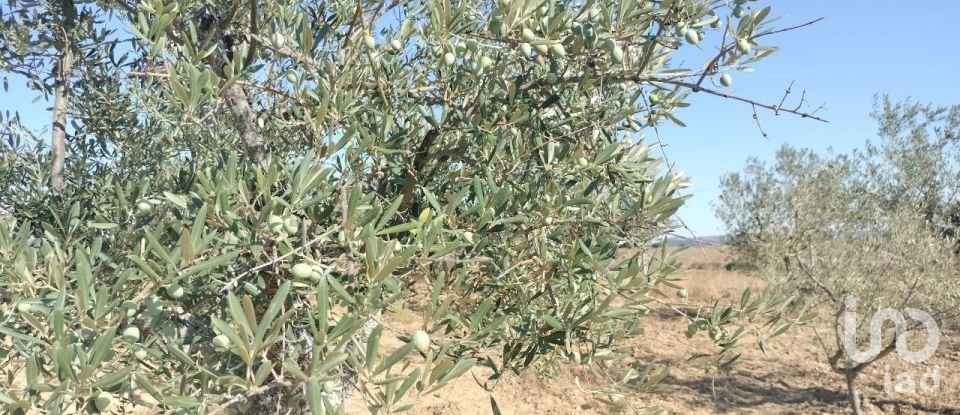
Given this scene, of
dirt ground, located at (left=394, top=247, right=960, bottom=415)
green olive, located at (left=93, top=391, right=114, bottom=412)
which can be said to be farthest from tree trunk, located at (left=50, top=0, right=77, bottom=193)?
dirt ground, located at (left=394, top=247, right=960, bottom=415)

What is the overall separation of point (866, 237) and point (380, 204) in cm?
764

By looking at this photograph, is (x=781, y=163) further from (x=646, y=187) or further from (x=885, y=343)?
(x=646, y=187)

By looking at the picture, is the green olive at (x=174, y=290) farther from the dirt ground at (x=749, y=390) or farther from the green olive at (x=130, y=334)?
the dirt ground at (x=749, y=390)

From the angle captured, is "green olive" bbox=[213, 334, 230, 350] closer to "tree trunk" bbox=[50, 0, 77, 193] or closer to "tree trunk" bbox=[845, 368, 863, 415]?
"tree trunk" bbox=[50, 0, 77, 193]

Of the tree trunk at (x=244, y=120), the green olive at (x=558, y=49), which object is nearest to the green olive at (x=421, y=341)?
the green olive at (x=558, y=49)

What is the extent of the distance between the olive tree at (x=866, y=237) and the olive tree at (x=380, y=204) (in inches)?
112

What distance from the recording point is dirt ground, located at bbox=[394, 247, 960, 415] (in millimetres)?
7121

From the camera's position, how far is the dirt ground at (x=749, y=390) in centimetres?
712

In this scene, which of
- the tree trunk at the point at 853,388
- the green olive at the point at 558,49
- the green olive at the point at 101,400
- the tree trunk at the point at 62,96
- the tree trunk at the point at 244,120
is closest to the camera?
the green olive at the point at 101,400

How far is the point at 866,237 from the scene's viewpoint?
7.37m

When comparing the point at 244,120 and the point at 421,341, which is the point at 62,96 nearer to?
the point at 244,120

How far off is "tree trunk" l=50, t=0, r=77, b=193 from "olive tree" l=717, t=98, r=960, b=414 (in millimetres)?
4159

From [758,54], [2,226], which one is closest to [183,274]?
[2,226]

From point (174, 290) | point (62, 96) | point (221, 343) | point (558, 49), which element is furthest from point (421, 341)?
point (62, 96)
